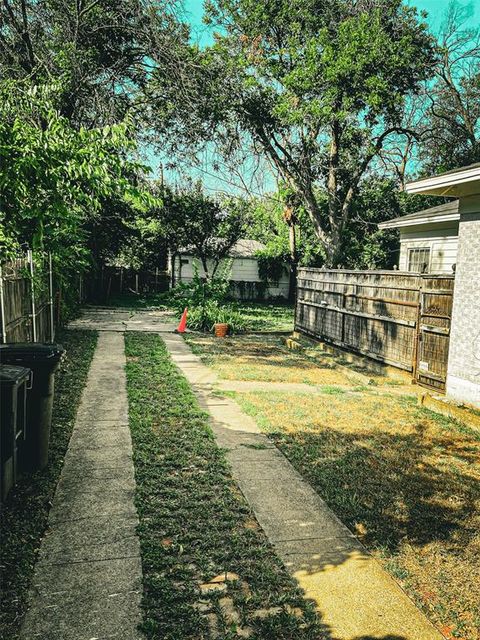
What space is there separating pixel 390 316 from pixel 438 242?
6006mm

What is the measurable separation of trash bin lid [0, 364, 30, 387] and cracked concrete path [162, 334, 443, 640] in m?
2.14

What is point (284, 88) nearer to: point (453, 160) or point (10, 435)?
point (453, 160)

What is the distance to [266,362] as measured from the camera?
35.9 feet

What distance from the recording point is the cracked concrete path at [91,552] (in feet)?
8.66

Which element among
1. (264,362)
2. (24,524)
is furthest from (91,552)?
(264,362)

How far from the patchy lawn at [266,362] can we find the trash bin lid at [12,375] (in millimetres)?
5337

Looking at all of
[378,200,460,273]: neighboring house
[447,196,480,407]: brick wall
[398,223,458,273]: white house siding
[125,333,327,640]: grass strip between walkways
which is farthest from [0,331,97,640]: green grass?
[398,223,458,273]: white house siding

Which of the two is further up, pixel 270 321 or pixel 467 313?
pixel 467 313

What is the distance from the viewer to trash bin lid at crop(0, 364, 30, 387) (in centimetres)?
372

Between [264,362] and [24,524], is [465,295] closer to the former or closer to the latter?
[264,362]

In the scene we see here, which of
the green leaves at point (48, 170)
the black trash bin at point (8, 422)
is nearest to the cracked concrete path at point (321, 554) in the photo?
the black trash bin at point (8, 422)

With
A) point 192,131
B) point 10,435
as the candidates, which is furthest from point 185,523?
point 192,131

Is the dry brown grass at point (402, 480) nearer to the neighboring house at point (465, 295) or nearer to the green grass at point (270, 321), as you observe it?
the neighboring house at point (465, 295)

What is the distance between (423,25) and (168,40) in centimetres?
1103
